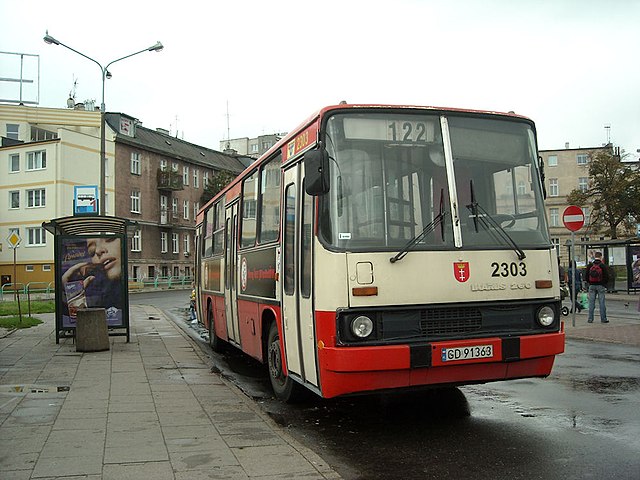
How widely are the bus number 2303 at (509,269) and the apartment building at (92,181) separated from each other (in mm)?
41136

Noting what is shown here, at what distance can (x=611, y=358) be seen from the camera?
1135 cm

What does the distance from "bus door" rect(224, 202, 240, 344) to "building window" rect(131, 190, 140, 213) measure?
48113 millimetres

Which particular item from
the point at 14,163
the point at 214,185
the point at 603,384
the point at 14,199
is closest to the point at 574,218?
the point at 603,384

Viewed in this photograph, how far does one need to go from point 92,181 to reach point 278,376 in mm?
49912

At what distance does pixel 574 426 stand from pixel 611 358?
5271 mm

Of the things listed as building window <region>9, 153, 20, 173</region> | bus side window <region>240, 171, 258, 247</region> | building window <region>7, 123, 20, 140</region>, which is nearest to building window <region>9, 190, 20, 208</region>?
building window <region>9, 153, 20, 173</region>

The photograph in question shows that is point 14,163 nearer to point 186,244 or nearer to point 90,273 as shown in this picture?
point 186,244

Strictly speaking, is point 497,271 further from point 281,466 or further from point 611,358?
point 611,358

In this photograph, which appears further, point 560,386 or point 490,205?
point 560,386

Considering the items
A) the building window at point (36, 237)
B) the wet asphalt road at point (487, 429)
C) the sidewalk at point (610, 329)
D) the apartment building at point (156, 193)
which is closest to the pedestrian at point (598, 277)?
the sidewalk at point (610, 329)

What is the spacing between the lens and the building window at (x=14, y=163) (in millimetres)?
52844

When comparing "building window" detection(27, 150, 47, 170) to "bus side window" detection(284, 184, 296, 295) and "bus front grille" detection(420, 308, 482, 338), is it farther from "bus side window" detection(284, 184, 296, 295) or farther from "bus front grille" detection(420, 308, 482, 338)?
"bus front grille" detection(420, 308, 482, 338)

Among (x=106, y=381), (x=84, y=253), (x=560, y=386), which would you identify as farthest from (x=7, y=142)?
(x=560, y=386)

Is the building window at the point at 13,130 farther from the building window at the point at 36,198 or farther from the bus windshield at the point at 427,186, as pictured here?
the bus windshield at the point at 427,186
